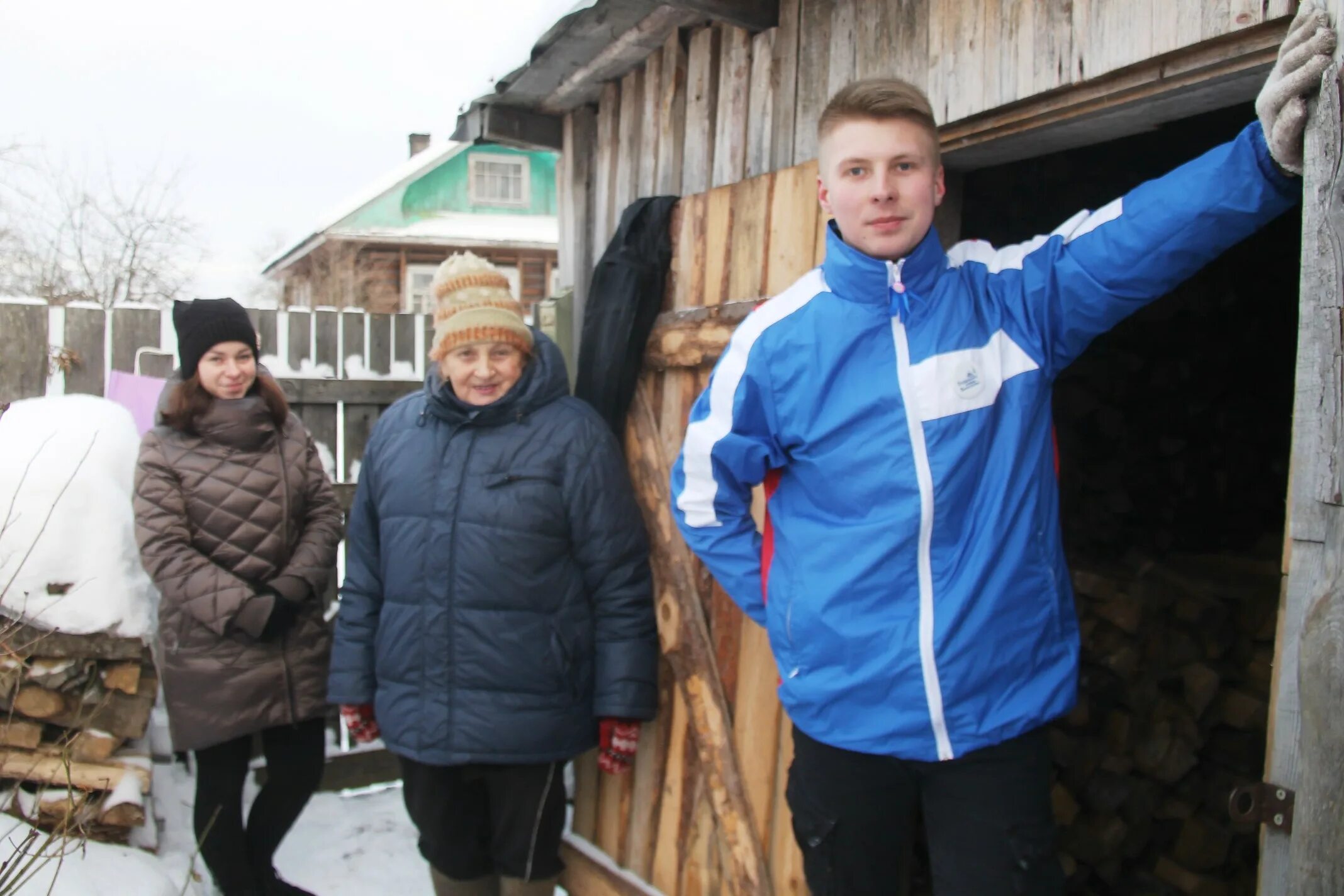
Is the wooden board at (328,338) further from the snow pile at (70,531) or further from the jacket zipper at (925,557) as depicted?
the jacket zipper at (925,557)

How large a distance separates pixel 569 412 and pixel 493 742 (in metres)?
0.92

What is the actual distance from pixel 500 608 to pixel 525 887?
0.79 metres

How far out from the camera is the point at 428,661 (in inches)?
108

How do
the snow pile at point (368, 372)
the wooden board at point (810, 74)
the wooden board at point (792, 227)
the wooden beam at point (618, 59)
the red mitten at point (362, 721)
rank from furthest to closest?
the snow pile at point (368, 372), the wooden beam at point (618, 59), the red mitten at point (362, 721), the wooden board at point (810, 74), the wooden board at point (792, 227)

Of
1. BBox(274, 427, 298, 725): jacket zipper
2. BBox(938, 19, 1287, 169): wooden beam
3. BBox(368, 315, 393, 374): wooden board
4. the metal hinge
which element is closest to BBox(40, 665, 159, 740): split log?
BBox(274, 427, 298, 725): jacket zipper

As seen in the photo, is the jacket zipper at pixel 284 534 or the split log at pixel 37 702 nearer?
the jacket zipper at pixel 284 534

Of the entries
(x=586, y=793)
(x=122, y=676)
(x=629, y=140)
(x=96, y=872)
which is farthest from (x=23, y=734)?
(x=629, y=140)

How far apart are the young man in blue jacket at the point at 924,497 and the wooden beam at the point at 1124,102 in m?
0.26

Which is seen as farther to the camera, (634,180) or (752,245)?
(634,180)

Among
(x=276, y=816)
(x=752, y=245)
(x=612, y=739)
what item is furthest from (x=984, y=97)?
(x=276, y=816)

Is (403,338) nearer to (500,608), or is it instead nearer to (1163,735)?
(500,608)

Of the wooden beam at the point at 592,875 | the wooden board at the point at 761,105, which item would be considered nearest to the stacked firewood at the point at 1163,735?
the wooden beam at the point at 592,875

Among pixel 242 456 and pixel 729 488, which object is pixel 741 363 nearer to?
pixel 729 488

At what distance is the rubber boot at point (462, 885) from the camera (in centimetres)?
283
